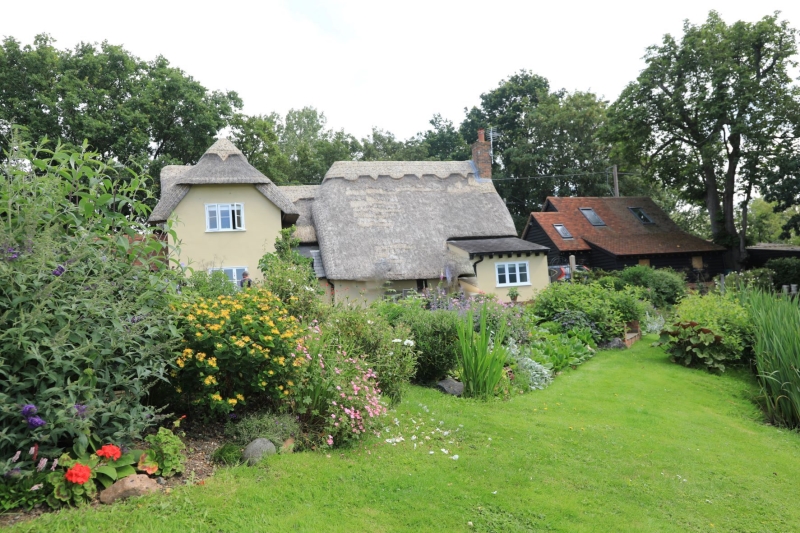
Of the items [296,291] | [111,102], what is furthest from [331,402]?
[111,102]

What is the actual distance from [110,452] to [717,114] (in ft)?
104

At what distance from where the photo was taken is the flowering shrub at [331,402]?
552cm

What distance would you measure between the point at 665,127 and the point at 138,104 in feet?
94.7

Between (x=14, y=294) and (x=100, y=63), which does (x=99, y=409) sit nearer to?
(x=14, y=294)

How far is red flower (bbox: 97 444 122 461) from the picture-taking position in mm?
4066

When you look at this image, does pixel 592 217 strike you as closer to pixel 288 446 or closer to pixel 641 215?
→ pixel 641 215

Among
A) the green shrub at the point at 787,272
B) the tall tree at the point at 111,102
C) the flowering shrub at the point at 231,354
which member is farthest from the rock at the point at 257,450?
the green shrub at the point at 787,272

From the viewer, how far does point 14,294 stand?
155 inches

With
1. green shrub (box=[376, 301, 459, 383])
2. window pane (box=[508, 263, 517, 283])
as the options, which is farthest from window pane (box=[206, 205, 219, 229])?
green shrub (box=[376, 301, 459, 383])

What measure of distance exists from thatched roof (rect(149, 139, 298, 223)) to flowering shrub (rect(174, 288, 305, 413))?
16922 millimetres

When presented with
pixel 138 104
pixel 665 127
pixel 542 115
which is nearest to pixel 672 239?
pixel 665 127

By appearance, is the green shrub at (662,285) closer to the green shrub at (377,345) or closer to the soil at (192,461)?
the green shrub at (377,345)

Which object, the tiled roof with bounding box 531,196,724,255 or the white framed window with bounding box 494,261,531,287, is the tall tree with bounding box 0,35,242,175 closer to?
the white framed window with bounding box 494,261,531,287

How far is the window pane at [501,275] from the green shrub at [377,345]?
16.4 metres
